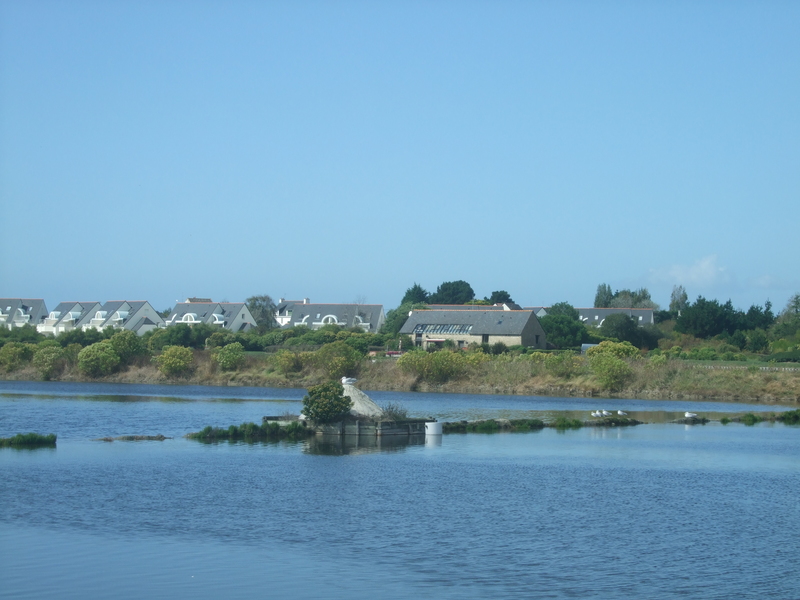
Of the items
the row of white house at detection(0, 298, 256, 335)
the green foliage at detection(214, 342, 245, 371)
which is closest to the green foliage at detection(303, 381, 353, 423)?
the green foliage at detection(214, 342, 245, 371)

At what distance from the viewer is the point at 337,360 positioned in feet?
228

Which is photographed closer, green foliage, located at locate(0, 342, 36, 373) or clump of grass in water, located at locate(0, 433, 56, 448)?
clump of grass in water, located at locate(0, 433, 56, 448)

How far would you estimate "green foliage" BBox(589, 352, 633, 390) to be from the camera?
2569 inches

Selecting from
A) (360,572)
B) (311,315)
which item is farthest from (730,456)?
(311,315)

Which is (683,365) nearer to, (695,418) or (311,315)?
(695,418)

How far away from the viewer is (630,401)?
61.9 m

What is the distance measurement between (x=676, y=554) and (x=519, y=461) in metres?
12.6

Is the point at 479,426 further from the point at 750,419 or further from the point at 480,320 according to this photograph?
the point at 480,320

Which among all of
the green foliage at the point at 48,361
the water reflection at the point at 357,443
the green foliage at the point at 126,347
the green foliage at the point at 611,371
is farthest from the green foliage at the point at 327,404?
the green foliage at the point at 48,361

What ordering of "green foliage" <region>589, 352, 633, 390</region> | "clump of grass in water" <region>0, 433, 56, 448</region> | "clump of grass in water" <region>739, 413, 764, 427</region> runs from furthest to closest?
"green foliage" <region>589, 352, 633, 390</region> → "clump of grass in water" <region>739, 413, 764, 427</region> → "clump of grass in water" <region>0, 433, 56, 448</region>

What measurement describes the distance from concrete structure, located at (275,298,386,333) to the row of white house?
22.6 feet

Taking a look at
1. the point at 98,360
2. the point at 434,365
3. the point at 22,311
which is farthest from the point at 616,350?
the point at 22,311

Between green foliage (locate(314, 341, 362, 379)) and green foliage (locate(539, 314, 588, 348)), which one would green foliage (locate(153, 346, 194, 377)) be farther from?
green foliage (locate(539, 314, 588, 348))

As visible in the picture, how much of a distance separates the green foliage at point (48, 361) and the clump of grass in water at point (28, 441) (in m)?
47.0
